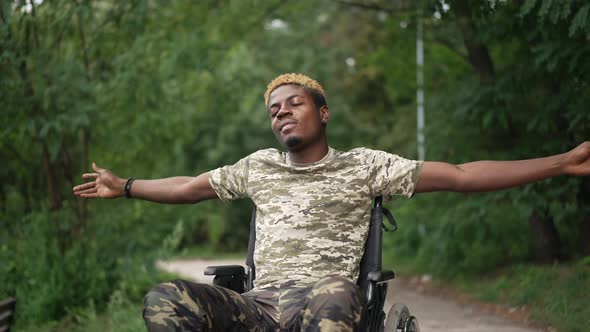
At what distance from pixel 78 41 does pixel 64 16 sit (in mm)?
1012

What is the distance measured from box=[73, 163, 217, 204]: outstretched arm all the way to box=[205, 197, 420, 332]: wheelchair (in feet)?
1.03

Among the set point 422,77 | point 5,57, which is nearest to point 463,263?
point 422,77

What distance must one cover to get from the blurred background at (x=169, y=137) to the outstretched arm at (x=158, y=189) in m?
1.90

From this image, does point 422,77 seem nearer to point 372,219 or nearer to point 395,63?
point 395,63

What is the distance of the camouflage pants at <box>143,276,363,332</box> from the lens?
261 cm

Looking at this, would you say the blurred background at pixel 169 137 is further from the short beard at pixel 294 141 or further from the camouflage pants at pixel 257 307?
the camouflage pants at pixel 257 307

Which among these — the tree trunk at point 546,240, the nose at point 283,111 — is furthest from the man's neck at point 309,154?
the tree trunk at point 546,240

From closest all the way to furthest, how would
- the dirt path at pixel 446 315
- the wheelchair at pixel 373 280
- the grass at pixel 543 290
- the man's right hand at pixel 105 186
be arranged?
the wheelchair at pixel 373 280 → the man's right hand at pixel 105 186 → the grass at pixel 543 290 → the dirt path at pixel 446 315

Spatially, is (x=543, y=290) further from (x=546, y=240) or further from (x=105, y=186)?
(x=105, y=186)

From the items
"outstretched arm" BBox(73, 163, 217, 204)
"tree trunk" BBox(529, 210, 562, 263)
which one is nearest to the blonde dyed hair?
"outstretched arm" BBox(73, 163, 217, 204)

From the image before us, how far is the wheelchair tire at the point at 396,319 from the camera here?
123 inches

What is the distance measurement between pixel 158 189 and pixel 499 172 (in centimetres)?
171

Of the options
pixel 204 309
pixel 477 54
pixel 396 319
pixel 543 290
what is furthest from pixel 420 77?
pixel 204 309

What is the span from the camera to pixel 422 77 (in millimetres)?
8727
